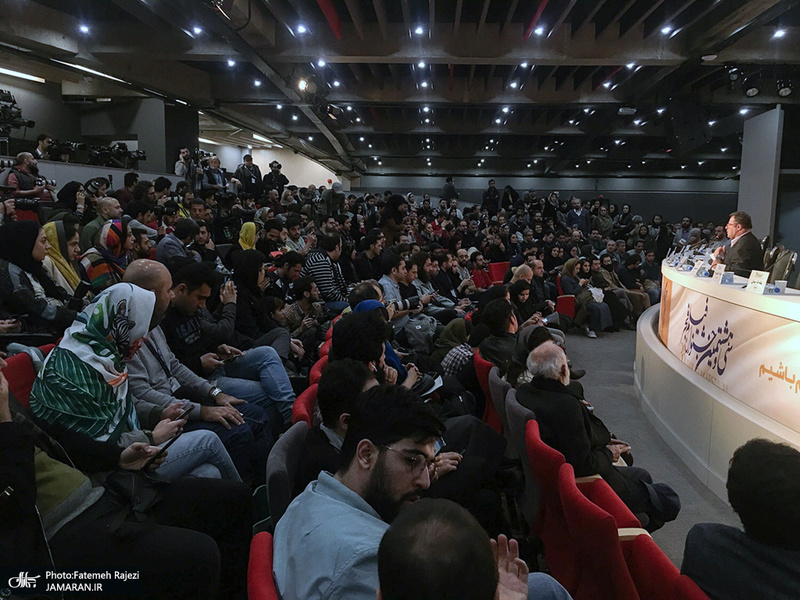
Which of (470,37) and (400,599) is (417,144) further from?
(400,599)

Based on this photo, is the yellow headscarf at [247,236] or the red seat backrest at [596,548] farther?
the yellow headscarf at [247,236]

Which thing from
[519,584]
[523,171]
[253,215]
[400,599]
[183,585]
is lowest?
[183,585]

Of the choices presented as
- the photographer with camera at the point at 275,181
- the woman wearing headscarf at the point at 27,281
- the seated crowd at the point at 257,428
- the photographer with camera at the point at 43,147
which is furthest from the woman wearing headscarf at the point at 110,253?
the photographer with camera at the point at 275,181

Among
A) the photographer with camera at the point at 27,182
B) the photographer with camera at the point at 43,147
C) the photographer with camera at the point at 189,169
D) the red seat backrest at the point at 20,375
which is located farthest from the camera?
the photographer with camera at the point at 189,169

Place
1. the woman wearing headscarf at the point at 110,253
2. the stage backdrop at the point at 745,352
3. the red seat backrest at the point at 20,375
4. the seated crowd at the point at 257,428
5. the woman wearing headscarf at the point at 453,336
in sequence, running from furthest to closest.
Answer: the woman wearing headscarf at the point at 453,336 → the woman wearing headscarf at the point at 110,253 → the stage backdrop at the point at 745,352 → the red seat backrest at the point at 20,375 → the seated crowd at the point at 257,428

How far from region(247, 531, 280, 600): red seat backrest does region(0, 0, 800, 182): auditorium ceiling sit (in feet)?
19.5

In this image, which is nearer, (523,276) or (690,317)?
(690,317)

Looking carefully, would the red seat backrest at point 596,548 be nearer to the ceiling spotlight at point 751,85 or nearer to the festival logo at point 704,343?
the festival logo at point 704,343

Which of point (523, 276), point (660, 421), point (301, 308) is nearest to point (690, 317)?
point (660, 421)

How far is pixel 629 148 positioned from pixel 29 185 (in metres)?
17.4

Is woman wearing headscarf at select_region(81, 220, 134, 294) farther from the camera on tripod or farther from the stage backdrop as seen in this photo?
the camera on tripod

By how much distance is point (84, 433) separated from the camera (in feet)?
5.86

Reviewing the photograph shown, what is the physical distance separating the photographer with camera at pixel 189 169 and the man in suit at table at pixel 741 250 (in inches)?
306

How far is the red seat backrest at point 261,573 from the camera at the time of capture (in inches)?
40.5
